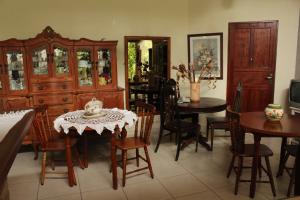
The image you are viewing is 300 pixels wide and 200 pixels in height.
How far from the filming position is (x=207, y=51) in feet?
16.2

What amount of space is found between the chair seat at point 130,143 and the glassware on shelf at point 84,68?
59.4 inches

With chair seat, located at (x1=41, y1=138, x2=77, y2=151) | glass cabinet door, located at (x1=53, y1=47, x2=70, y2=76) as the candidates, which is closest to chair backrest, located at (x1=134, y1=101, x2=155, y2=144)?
chair seat, located at (x1=41, y1=138, x2=77, y2=151)

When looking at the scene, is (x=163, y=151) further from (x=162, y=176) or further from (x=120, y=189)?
(x=120, y=189)

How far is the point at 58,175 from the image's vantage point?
312 cm

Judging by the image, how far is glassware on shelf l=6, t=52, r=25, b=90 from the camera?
3.70 m

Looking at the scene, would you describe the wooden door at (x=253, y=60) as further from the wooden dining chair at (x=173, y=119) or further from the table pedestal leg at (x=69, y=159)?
the table pedestal leg at (x=69, y=159)

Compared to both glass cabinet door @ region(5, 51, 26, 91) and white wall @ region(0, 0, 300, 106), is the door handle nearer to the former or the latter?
white wall @ region(0, 0, 300, 106)

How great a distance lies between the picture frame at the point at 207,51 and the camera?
189 inches

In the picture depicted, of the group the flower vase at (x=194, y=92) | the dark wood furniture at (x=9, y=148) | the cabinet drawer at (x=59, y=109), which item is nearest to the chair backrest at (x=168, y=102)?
the flower vase at (x=194, y=92)

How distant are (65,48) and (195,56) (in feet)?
8.23

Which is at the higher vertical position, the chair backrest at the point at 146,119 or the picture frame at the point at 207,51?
the picture frame at the point at 207,51

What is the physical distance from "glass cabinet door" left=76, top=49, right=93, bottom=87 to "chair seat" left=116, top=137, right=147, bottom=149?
1.50 meters

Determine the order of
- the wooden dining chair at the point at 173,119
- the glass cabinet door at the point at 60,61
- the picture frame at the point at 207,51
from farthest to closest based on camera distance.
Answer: the picture frame at the point at 207,51 → the glass cabinet door at the point at 60,61 → the wooden dining chair at the point at 173,119

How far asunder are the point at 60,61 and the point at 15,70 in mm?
646
